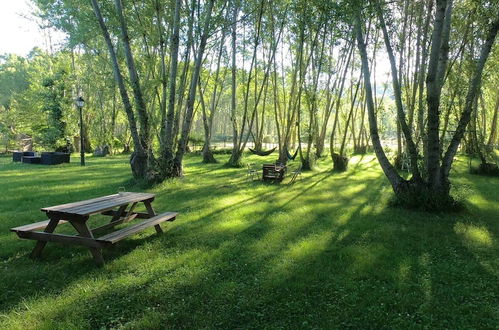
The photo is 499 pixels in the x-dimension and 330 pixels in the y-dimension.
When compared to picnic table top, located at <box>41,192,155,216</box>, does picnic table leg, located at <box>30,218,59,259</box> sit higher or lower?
lower

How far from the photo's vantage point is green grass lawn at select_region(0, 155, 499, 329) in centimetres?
283

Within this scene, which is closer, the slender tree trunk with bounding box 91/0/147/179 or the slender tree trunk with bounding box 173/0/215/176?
the slender tree trunk with bounding box 91/0/147/179

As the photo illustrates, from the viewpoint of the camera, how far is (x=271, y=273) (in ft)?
12.1

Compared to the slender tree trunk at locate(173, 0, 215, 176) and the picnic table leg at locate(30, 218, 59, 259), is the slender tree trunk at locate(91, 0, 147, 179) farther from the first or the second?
the picnic table leg at locate(30, 218, 59, 259)

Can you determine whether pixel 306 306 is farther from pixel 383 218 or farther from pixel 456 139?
pixel 456 139

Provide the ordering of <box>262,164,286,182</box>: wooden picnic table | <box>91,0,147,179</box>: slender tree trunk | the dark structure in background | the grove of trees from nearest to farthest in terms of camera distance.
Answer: the grove of trees → <box>91,0,147,179</box>: slender tree trunk → <box>262,164,286,182</box>: wooden picnic table → the dark structure in background

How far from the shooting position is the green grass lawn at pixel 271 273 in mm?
2832

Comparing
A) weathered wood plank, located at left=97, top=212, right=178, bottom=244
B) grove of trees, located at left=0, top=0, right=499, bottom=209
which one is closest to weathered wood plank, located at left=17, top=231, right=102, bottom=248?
weathered wood plank, located at left=97, top=212, right=178, bottom=244

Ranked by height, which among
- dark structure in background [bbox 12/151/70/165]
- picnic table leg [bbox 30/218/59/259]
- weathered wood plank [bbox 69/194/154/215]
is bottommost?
picnic table leg [bbox 30/218/59/259]

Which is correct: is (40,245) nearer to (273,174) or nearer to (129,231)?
(129,231)

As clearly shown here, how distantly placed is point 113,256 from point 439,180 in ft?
19.8

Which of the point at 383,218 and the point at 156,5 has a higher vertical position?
the point at 156,5

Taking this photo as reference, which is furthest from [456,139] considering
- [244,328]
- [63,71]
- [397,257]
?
[63,71]

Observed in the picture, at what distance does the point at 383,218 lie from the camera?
5.96m
